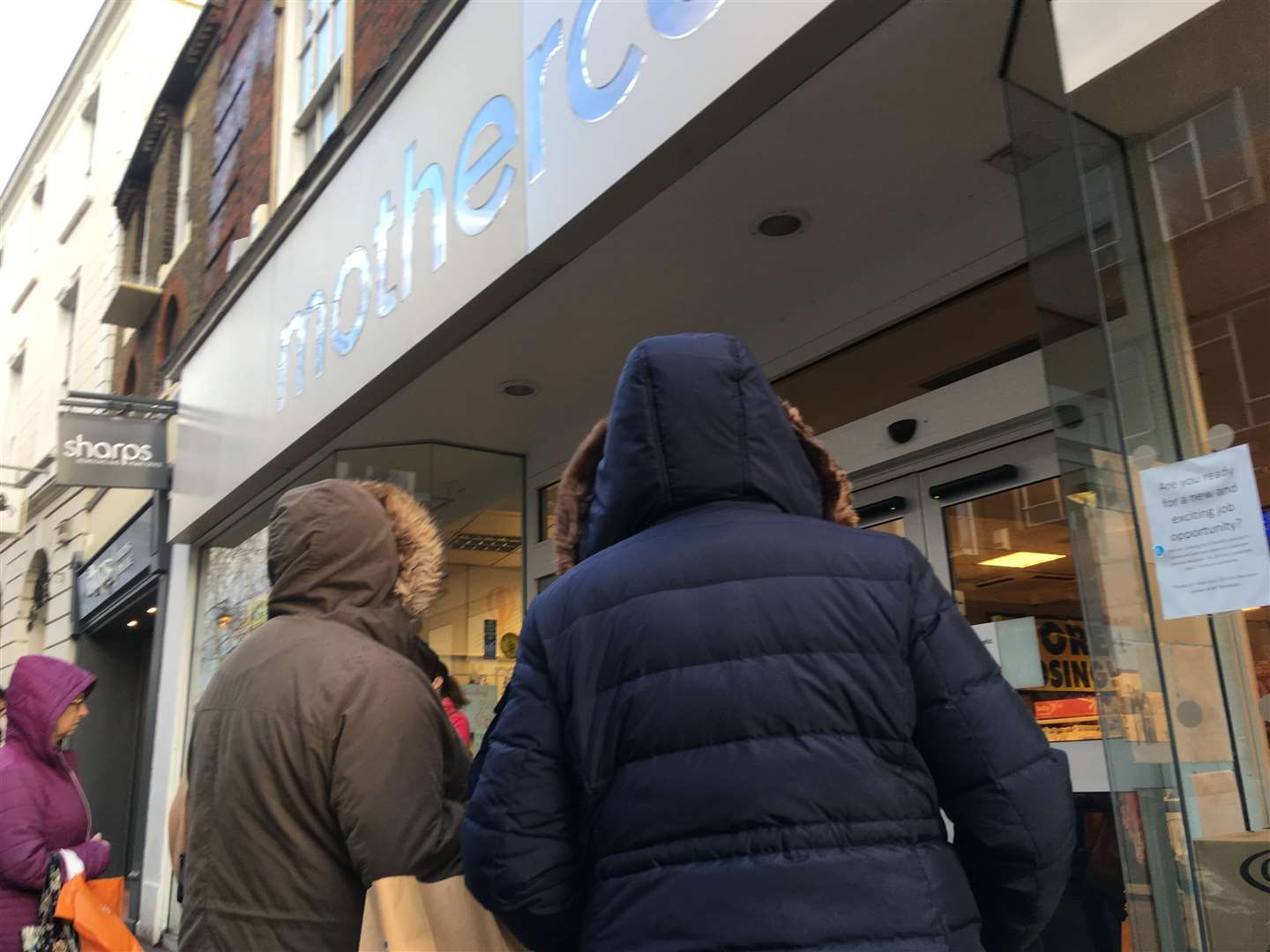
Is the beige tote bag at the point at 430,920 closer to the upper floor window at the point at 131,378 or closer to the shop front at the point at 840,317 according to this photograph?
the shop front at the point at 840,317

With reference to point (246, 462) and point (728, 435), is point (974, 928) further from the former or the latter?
point (246, 462)

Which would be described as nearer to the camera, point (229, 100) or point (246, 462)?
point (246, 462)

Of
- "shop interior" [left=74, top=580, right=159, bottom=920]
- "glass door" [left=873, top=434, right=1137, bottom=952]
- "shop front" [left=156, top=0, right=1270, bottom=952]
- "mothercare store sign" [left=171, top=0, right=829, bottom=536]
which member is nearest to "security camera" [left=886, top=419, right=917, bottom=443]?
"shop front" [left=156, top=0, right=1270, bottom=952]

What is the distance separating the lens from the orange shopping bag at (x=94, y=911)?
142 inches

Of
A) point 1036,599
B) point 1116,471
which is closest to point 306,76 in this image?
point 1036,599

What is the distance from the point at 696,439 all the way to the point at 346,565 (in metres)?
0.89

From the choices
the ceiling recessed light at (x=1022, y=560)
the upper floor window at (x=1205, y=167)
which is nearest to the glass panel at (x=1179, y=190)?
the upper floor window at (x=1205, y=167)

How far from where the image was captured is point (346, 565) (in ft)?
7.29

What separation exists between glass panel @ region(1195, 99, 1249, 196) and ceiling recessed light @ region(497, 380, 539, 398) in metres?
4.19

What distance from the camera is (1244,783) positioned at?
7.41 ft

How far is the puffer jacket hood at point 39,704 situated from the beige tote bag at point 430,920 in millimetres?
3049

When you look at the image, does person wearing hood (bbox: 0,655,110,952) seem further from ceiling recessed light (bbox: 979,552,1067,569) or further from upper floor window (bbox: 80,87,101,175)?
upper floor window (bbox: 80,87,101,175)

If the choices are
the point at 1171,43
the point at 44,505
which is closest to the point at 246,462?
the point at 1171,43

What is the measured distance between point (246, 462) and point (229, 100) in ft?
17.1
